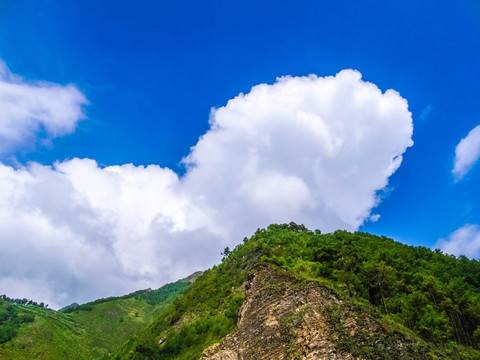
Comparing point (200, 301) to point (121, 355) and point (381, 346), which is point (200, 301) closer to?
point (121, 355)

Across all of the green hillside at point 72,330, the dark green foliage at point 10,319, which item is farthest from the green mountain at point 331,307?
the dark green foliage at point 10,319

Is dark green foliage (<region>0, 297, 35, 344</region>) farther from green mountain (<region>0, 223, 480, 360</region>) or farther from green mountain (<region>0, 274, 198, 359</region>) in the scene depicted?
green mountain (<region>0, 223, 480, 360</region>)

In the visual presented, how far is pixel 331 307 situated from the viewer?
84.3ft

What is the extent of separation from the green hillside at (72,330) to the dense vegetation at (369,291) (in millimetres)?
53079

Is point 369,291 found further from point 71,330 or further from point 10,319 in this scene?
point 10,319

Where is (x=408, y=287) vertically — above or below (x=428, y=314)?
above

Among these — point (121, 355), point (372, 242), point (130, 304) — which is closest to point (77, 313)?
point (130, 304)

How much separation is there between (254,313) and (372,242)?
106ft

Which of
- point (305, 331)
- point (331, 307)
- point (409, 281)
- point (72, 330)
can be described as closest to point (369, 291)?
point (409, 281)

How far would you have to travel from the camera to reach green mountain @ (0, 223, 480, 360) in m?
22.7

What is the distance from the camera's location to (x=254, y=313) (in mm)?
31953

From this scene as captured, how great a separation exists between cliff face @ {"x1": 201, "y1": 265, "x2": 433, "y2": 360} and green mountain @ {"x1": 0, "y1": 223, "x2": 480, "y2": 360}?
8 centimetres

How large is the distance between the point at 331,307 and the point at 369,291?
14019 mm

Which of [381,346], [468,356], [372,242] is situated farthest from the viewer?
[372,242]
